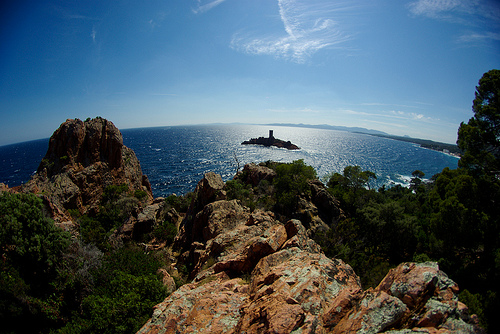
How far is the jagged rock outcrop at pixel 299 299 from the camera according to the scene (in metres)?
5.82

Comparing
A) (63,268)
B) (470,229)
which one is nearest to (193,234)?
(63,268)

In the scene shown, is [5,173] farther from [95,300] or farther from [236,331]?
[236,331]

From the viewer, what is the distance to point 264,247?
12438 millimetres

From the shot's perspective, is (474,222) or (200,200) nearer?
(474,222)

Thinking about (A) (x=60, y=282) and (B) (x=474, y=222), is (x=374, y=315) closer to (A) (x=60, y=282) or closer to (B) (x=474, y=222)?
(A) (x=60, y=282)

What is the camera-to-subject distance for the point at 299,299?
24.4ft

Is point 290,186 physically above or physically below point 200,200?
above

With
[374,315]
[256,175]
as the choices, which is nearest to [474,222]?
[374,315]

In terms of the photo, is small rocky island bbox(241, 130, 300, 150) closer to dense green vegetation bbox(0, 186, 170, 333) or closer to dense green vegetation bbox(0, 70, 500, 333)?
dense green vegetation bbox(0, 70, 500, 333)

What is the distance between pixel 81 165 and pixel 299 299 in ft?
176

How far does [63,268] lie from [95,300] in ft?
20.0

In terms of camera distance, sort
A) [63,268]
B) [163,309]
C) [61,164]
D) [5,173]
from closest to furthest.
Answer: [163,309], [63,268], [61,164], [5,173]

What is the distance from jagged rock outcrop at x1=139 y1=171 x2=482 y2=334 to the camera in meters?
5.82

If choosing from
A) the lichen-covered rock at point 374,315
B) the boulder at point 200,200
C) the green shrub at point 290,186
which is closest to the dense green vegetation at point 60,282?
the boulder at point 200,200
